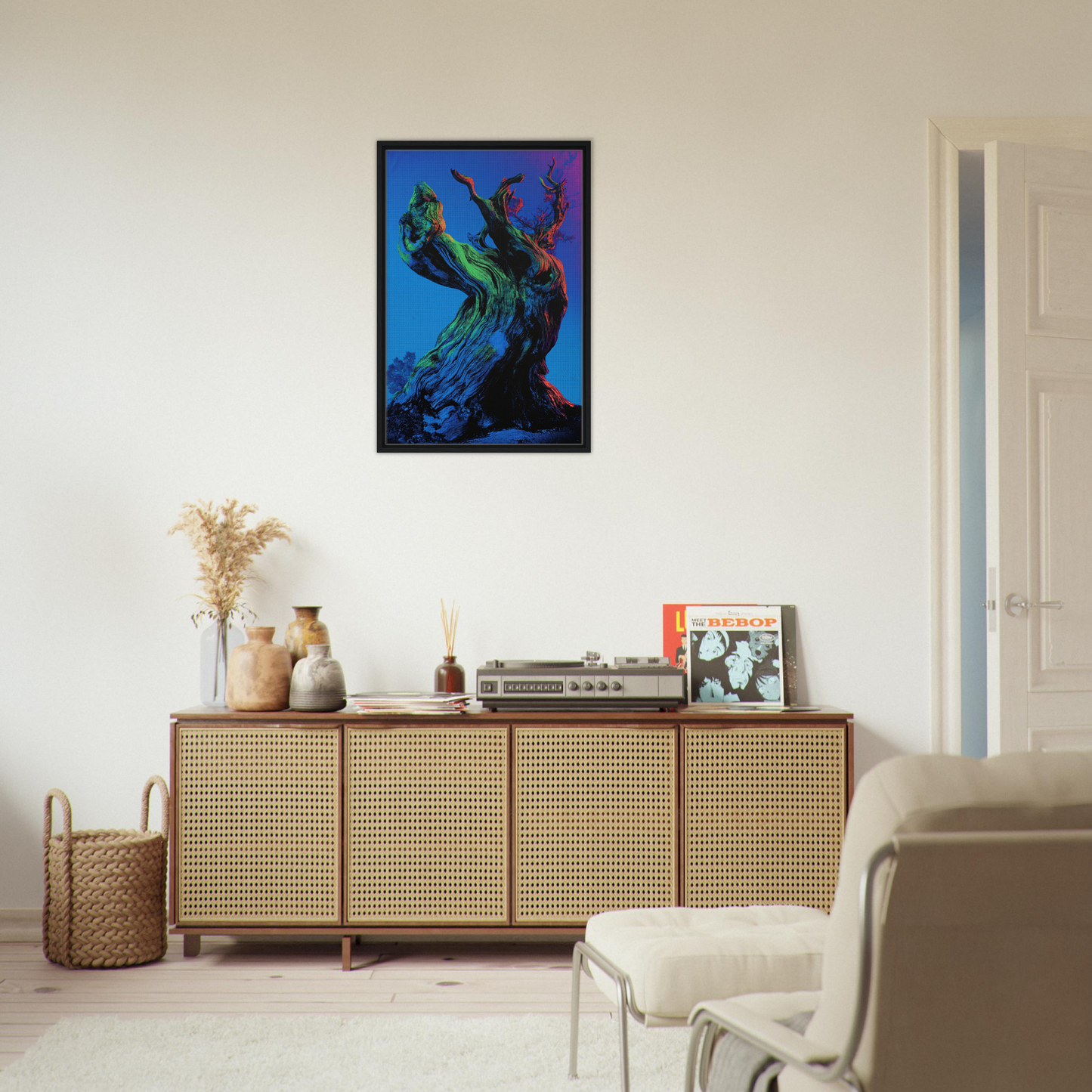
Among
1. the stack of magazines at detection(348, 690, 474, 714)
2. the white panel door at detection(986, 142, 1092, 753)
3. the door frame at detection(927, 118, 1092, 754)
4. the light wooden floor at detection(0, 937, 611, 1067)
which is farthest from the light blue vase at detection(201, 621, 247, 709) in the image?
the white panel door at detection(986, 142, 1092, 753)

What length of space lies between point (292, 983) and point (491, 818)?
28.9 inches

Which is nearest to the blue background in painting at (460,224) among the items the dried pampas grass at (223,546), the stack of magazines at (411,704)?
the dried pampas grass at (223,546)

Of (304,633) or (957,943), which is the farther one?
(304,633)

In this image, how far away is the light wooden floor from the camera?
2.81 meters

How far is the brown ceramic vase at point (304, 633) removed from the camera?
3350 millimetres

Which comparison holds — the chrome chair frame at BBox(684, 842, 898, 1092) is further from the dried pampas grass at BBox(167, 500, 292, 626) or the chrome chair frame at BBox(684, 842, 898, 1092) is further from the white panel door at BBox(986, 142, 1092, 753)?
the dried pampas grass at BBox(167, 500, 292, 626)

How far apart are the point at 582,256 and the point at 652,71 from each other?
→ 2.23 feet

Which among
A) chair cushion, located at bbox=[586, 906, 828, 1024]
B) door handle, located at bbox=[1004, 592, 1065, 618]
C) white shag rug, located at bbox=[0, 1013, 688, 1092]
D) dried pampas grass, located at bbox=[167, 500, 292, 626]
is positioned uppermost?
dried pampas grass, located at bbox=[167, 500, 292, 626]

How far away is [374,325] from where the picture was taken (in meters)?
3.60

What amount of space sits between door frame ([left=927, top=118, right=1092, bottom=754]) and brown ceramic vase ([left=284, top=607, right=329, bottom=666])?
202cm

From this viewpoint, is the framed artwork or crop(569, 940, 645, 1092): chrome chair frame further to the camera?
the framed artwork

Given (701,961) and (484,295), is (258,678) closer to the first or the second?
(484,295)

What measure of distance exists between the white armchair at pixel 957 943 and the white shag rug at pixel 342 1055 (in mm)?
1158

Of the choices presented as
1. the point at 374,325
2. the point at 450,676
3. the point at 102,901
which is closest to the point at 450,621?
the point at 450,676
